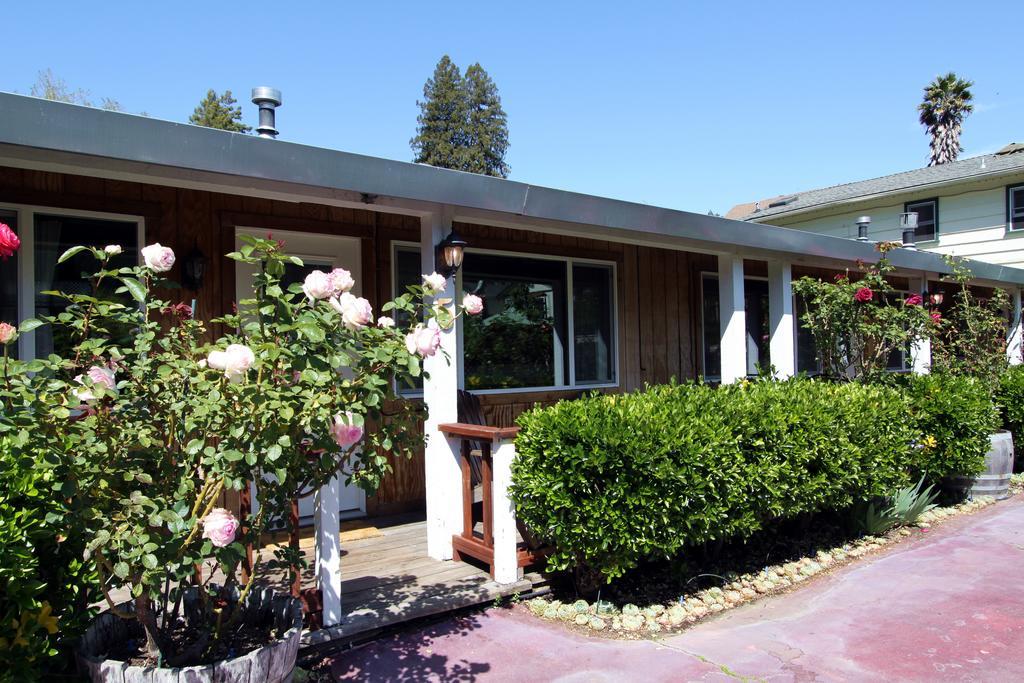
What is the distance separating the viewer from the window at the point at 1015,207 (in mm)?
14062

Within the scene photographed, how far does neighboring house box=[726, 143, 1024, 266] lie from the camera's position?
1420cm

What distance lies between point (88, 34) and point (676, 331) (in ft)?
49.8

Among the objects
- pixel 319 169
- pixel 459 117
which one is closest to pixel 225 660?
pixel 319 169

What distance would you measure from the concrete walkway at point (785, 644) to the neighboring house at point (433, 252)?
0.50 m

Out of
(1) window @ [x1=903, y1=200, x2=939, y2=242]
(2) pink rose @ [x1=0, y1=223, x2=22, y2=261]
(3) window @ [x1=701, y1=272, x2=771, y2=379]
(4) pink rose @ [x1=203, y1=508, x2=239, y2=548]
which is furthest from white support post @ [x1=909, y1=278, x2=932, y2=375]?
(2) pink rose @ [x1=0, y1=223, x2=22, y2=261]

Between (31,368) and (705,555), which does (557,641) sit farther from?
(31,368)

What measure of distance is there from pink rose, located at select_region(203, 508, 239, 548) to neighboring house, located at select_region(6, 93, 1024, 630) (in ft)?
3.89

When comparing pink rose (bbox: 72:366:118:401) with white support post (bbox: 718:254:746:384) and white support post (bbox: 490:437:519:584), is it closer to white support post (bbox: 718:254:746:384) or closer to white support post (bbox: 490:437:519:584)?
white support post (bbox: 490:437:519:584)

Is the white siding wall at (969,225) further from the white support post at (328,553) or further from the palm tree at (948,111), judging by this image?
the white support post at (328,553)

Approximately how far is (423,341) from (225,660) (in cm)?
134

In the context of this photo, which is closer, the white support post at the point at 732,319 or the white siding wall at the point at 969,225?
the white support post at the point at 732,319

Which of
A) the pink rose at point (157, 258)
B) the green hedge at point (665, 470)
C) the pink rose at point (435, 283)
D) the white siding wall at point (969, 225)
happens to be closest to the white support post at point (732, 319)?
the green hedge at point (665, 470)

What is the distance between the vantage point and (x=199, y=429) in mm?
2408

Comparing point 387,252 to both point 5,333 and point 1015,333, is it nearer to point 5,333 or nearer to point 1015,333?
point 5,333
